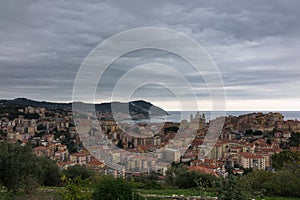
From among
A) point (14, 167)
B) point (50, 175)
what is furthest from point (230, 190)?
point (50, 175)

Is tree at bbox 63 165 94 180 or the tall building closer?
tree at bbox 63 165 94 180

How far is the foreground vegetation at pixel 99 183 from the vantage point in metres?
5.15

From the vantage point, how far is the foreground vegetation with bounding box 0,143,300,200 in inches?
203

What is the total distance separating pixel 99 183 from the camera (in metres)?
5.48

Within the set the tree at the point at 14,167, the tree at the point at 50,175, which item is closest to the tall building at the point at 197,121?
the tree at the point at 50,175

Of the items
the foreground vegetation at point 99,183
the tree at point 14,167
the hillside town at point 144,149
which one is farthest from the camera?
the hillside town at point 144,149

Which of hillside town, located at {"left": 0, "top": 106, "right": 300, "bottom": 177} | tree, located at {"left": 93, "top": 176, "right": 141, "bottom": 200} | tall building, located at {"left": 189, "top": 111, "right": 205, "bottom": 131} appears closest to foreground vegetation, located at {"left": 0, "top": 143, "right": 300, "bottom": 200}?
tree, located at {"left": 93, "top": 176, "right": 141, "bottom": 200}

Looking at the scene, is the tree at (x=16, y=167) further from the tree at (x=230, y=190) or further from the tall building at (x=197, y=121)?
the tall building at (x=197, y=121)

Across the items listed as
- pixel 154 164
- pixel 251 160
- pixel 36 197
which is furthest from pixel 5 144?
pixel 251 160

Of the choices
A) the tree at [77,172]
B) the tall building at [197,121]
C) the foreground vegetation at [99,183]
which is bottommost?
the tree at [77,172]

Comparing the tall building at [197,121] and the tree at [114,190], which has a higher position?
the tall building at [197,121]

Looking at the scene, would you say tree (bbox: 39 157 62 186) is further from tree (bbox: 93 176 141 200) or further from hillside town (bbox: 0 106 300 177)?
tree (bbox: 93 176 141 200)

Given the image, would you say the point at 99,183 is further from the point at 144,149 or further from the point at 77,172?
the point at 144,149

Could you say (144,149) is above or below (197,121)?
below
